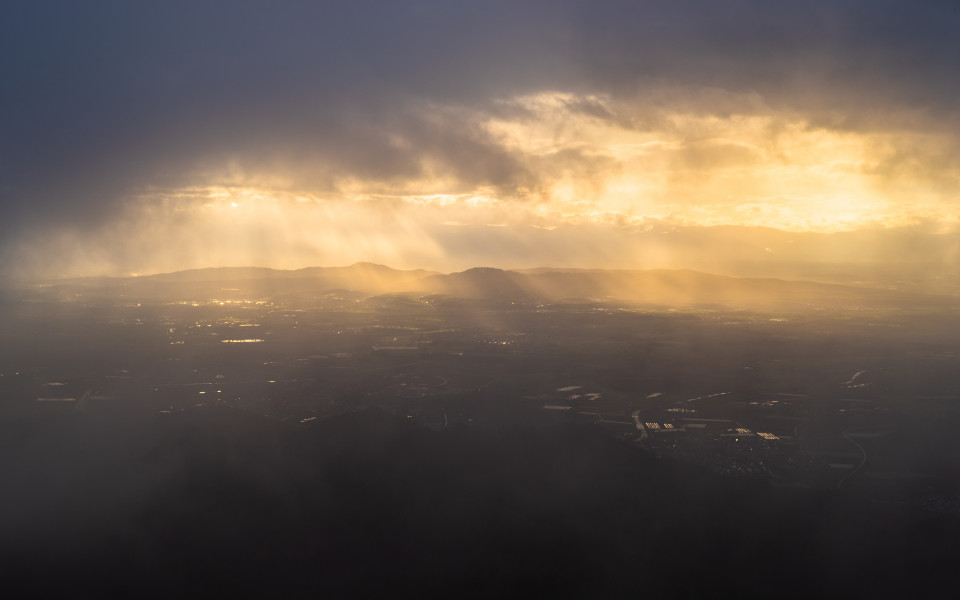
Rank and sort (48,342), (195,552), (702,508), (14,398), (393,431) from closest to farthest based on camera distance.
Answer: (195,552), (702,508), (393,431), (14,398), (48,342)

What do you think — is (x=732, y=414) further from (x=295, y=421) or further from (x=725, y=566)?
(x=295, y=421)

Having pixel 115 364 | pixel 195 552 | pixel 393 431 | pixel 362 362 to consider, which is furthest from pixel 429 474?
pixel 115 364

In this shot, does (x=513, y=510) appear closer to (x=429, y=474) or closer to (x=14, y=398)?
(x=429, y=474)

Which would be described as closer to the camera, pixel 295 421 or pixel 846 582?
pixel 846 582

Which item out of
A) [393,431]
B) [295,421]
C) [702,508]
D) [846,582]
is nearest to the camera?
[846,582]

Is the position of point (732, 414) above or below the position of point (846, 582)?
above

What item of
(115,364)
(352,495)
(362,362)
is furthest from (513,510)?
(115,364)
